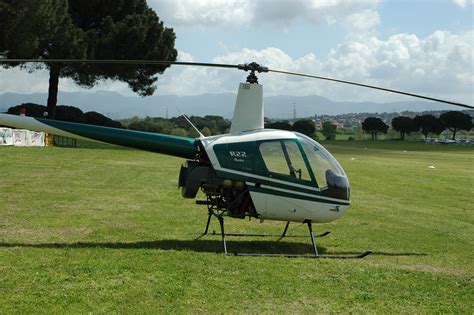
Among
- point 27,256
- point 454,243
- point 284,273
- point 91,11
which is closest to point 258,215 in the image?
Result: point 284,273

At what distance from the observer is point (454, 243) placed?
38.7ft

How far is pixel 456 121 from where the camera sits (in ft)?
395

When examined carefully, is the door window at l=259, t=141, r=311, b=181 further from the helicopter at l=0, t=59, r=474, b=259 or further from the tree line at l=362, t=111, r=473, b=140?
the tree line at l=362, t=111, r=473, b=140

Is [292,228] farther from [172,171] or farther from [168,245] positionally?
[172,171]

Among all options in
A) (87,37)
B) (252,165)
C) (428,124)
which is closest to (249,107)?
(252,165)

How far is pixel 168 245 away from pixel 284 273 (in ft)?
9.05

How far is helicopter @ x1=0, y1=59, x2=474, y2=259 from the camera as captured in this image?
9.80 m

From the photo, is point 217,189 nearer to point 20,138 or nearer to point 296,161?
point 296,161

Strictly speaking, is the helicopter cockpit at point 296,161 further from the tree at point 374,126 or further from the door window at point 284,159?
the tree at point 374,126

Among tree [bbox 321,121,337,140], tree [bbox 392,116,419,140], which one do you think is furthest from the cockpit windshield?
tree [bbox 392,116,419,140]

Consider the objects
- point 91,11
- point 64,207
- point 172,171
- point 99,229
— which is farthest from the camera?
point 91,11

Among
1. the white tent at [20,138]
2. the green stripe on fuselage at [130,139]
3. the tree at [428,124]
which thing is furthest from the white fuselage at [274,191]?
the tree at [428,124]

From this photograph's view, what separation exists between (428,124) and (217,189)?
11757 cm

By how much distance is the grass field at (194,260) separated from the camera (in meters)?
6.86
